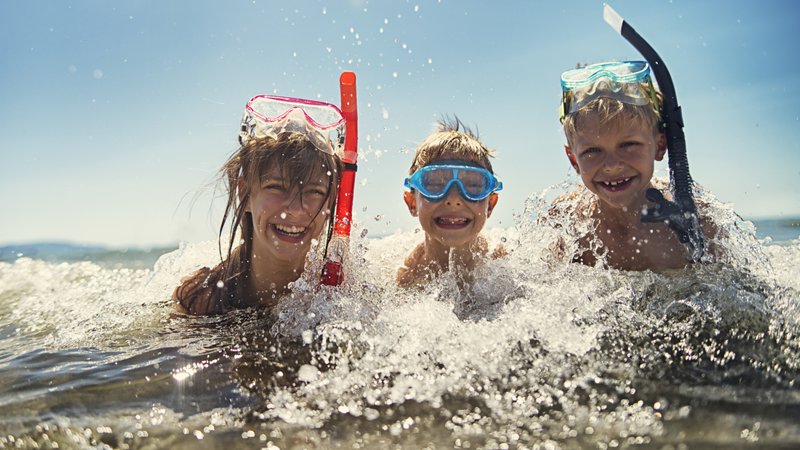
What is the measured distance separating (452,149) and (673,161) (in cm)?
158

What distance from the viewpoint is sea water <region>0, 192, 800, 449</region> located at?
→ 185 centimetres

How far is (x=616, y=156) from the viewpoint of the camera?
A: 12.6 feet

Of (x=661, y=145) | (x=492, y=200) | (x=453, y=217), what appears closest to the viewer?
(x=661, y=145)

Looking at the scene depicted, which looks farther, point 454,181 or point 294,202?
point 454,181

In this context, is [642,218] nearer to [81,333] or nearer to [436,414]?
[436,414]

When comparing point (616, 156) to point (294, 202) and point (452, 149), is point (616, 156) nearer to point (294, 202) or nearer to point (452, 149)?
point (452, 149)

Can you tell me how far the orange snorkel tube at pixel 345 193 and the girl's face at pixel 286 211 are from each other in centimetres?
12

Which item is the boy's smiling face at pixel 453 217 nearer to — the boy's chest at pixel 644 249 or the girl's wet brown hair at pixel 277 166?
the girl's wet brown hair at pixel 277 166

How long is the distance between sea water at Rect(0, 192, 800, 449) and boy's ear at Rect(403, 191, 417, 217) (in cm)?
70

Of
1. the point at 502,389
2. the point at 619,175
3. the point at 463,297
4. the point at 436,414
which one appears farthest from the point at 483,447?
the point at 619,175

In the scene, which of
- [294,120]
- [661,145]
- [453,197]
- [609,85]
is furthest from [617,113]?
[294,120]

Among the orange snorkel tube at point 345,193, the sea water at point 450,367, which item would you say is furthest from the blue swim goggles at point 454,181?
the sea water at point 450,367

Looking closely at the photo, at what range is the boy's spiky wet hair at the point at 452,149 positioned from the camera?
14.2 ft

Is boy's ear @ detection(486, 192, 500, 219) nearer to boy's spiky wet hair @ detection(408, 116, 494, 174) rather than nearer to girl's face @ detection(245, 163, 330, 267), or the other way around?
boy's spiky wet hair @ detection(408, 116, 494, 174)
